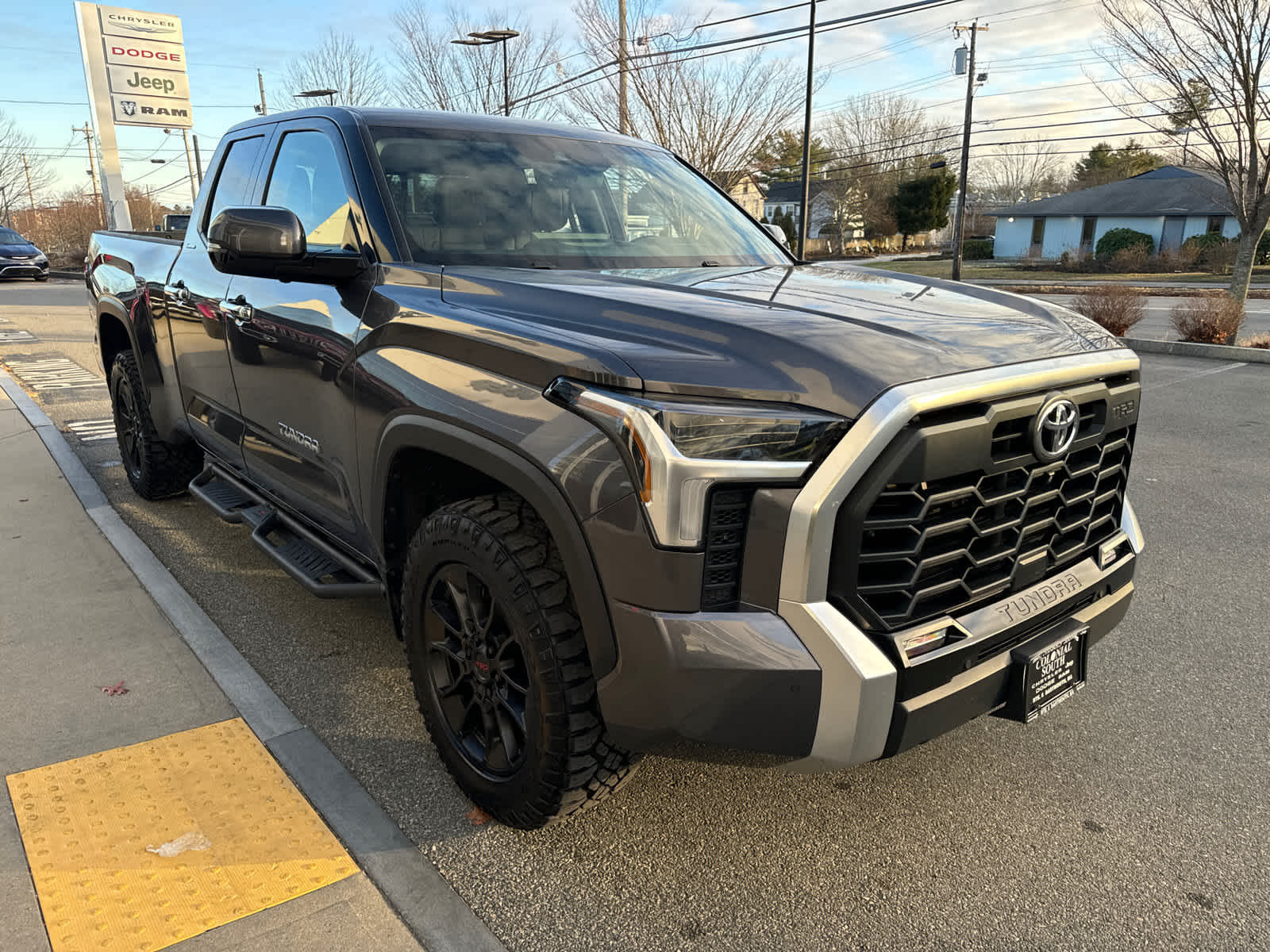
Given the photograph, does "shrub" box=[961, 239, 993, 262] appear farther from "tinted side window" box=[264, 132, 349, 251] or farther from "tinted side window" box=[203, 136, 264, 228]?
"tinted side window" box=[264, 132, 349, 251]

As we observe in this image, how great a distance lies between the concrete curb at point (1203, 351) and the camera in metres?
11.0

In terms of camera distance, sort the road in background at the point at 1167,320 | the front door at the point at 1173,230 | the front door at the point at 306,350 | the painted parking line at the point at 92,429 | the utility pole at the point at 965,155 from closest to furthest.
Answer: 1. the front door at the point at 306,350
2. the painted parking line at the point at 92,429
3. the road in background at the point at 1167,320
4. the utility pole at the point at 965,155
5. the front door at the point at 1173,230

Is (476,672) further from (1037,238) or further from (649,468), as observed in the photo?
(1037,238)

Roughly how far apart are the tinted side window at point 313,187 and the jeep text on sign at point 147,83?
883 inches

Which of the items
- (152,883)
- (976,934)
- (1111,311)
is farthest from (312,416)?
(1111,311)

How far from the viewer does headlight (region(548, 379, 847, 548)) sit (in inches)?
70.2

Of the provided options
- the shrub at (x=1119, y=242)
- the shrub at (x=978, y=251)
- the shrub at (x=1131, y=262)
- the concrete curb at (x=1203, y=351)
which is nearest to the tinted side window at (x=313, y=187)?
the concrete curb at (x=1203, y=351)

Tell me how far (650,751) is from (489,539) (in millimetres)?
610

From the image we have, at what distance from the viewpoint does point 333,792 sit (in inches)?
102

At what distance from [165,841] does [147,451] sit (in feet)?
10.4

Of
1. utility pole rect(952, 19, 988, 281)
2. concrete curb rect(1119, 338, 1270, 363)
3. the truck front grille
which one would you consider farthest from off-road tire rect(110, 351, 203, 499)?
utility pole rect(952, 19, 988, 281)

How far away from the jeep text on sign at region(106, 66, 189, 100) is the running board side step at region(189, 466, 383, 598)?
22.0m

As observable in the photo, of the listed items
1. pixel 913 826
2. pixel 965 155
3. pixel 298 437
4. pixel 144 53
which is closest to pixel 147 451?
pixel 298 437

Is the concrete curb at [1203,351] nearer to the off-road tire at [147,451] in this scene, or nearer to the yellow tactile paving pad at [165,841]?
the off-road tire at [147,451]
